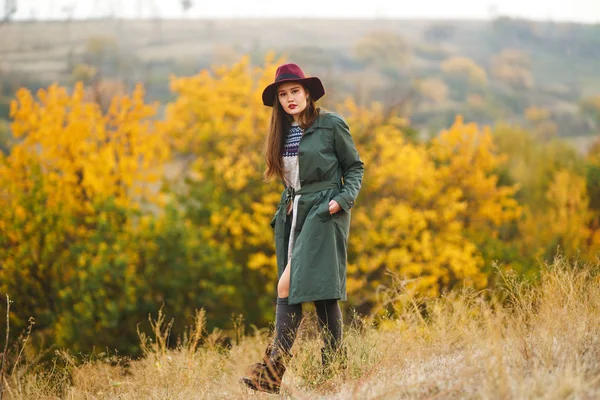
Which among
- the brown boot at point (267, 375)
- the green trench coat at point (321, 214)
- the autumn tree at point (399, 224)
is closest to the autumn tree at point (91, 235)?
the autumn tree at point (399, 224)

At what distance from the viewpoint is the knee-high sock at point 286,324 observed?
144 inches

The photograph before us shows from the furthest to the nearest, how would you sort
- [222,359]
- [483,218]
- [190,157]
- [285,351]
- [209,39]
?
[209,39], [483,218], [190,157], [222,359], [285,351]

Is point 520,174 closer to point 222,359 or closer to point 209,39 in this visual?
point 222,359

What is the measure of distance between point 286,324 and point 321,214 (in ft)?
2.33

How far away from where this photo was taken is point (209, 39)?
82438mm

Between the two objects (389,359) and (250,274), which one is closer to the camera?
(389,359)

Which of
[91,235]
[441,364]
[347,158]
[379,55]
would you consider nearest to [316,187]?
[347,158]

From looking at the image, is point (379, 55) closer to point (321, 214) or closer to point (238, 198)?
point (238, 198)

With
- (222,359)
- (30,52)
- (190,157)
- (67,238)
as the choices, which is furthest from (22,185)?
(30,52)

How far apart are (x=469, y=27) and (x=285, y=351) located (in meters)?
112

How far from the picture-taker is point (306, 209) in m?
3.70

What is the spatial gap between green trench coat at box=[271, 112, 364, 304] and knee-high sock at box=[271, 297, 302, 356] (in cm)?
15

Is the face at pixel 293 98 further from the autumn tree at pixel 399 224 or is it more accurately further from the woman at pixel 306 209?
the autumn tree at pixel 399 224

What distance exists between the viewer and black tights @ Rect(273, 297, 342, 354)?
12.0 ft
